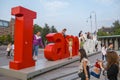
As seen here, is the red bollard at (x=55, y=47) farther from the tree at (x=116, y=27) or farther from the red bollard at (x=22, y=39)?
the tree at (x=116, y=27)

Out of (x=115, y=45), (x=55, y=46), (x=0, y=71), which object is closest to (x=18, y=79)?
(x=0, y=71)

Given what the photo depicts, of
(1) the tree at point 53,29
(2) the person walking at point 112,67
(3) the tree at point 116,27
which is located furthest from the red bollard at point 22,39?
(1) the tree at point 53,29

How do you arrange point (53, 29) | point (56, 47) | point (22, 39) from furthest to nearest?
point (53, 29) < point (56, 47) < point (22, 39)

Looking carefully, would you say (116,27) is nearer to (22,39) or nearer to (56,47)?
(56,47)

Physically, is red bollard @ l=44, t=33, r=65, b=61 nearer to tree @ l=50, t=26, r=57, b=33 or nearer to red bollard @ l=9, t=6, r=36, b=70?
red bollard @ l=9, t=6, r=36, b=70

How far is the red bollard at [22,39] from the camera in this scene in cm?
1184

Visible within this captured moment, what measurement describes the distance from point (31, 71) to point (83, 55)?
4018 millimetres

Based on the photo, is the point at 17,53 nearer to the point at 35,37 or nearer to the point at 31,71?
the point at 31,71

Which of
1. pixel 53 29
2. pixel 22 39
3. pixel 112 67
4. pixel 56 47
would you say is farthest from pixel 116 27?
pixel 112 67

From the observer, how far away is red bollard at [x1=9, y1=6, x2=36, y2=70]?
11836 mm

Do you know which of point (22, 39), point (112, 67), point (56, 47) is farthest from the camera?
point (56, 47)

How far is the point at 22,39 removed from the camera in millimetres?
11906

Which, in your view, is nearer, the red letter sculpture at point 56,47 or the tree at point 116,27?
the red letter sculpture at point 56,47

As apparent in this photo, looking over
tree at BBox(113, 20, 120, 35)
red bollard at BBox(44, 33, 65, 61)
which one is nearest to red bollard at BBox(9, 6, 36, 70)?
red bollard at BBox(44, 33, 65, 61)
